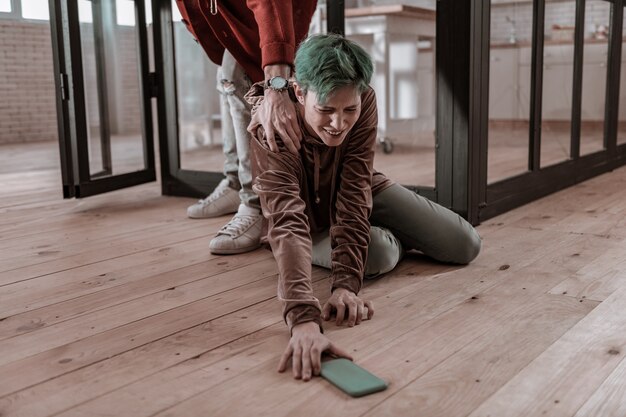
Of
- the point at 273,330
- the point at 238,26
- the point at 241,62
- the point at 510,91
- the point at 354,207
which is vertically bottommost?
the point at 273,330

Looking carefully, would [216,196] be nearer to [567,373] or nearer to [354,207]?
[354,207]

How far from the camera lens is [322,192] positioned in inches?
64.7

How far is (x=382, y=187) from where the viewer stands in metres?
1.82

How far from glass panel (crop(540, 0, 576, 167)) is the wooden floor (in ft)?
2.14

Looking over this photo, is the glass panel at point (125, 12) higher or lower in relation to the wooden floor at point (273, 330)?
higher

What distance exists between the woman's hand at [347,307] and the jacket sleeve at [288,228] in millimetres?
112

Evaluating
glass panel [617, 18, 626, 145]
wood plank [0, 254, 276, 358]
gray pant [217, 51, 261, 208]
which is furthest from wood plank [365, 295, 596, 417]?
glass panel [617, 18, 626, 145]

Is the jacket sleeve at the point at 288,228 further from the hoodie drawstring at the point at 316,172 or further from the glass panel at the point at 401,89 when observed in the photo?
the glass panel at the point at 401,89

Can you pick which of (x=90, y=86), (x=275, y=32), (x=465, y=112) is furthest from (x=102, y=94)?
(x=465, y=112)

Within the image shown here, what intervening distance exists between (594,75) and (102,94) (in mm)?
2263

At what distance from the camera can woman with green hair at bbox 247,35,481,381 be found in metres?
1.30

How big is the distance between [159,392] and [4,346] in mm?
414

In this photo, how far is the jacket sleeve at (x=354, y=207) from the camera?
1494 millimetres

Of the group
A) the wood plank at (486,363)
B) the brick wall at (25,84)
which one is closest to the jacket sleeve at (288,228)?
the wood plank at (486,363)
